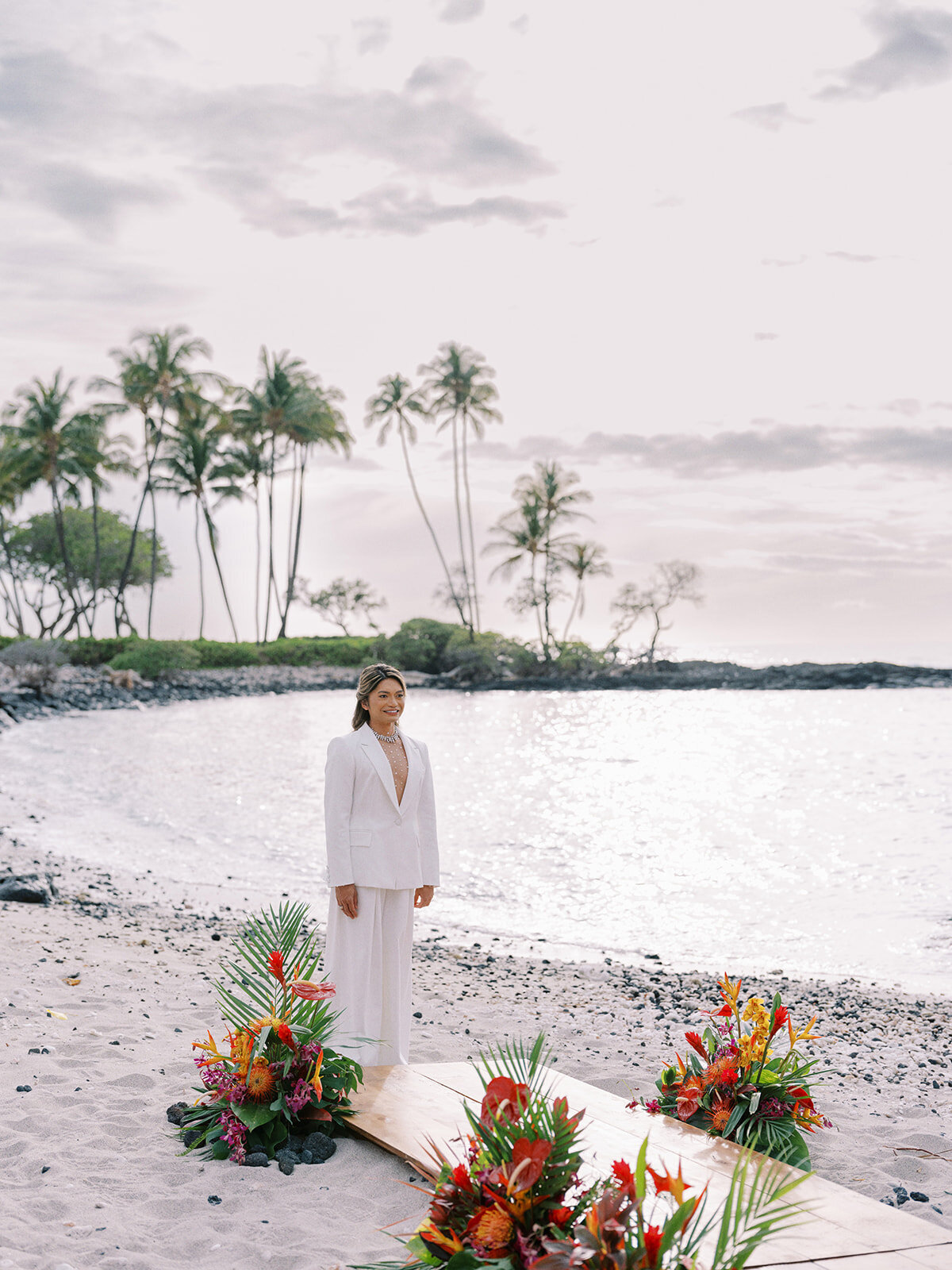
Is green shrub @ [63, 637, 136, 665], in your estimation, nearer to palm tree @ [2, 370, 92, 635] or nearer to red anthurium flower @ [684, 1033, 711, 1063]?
palm tree @ [2, 370, 92, 635]

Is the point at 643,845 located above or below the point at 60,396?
below

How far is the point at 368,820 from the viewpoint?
4988 mm

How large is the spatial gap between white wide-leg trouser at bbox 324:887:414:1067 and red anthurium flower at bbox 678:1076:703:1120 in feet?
4.43

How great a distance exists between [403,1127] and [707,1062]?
1.39 m

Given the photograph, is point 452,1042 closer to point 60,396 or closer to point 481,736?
point 481,736

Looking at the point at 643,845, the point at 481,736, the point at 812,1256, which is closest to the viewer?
the point at 812,1256

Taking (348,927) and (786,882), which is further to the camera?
(786,882)

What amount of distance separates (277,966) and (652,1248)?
2.36 meters

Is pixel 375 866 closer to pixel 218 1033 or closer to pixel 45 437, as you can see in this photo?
pixel 218 1033

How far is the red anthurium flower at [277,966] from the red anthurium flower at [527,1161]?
201 centimetres

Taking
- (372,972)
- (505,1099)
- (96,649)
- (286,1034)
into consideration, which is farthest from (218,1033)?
(96,649)

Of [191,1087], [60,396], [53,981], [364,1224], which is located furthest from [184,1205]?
[60,396]

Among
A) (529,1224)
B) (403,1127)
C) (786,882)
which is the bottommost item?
(786,882)

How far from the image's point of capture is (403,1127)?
4.25 metres
